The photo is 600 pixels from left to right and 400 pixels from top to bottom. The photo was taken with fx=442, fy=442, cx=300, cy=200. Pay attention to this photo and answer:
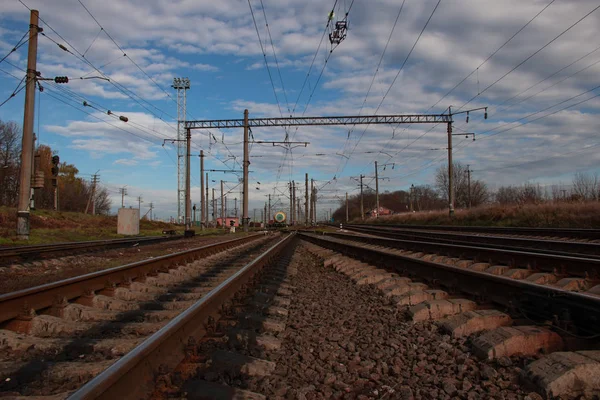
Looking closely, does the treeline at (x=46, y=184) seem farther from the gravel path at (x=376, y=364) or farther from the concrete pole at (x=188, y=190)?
the gravel path at (x=376, y=364)

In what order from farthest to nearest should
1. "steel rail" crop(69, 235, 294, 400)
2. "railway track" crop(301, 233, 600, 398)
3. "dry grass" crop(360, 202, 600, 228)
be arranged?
1. "dry grass" crop(360, 202, 600, 228)
2. "railway track" crop(301, 233, 600, 398)
3. "steel rail" crop(69, 235, 294, 400)

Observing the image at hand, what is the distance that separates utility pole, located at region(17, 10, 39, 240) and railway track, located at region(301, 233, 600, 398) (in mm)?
15222

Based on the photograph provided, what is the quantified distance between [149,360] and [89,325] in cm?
205

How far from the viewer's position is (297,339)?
4.67 m

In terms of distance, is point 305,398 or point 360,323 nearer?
point 305,398

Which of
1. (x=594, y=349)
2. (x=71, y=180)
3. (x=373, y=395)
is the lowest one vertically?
(x=373, y=395)

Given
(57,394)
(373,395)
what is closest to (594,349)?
(373,395)

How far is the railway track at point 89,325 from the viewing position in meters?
3.26

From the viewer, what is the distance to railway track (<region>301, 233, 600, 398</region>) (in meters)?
3.08

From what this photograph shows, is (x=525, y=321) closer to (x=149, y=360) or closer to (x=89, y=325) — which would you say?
(x=149, y=360)

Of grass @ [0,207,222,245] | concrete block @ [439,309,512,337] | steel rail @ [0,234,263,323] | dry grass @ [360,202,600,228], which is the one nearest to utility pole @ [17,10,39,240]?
grass @ [0,207,222,245]

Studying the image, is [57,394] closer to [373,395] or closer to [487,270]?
[373,395]

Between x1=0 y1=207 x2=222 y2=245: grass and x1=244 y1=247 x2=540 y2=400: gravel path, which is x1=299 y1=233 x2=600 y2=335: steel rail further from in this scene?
x1=0 y1=207 x2=222 y2=245: grass

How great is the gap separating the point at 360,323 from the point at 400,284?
89.6 inches
